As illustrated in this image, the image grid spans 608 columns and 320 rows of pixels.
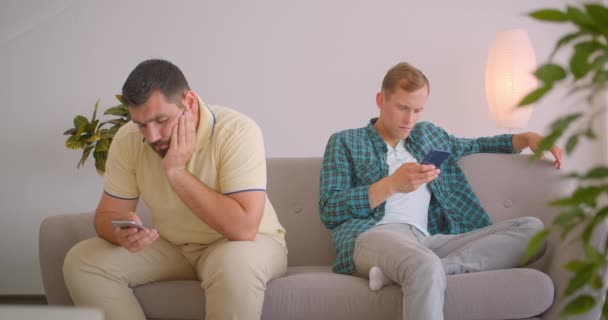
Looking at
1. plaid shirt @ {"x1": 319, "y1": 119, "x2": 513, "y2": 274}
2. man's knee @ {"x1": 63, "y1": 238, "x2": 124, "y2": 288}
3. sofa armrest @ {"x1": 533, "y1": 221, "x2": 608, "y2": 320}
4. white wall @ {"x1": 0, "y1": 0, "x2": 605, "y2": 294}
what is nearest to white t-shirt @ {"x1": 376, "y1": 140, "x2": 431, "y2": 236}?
plaid shirt @ {"x1": 319, "y1": 119, "x2": 513, "y2": 274}

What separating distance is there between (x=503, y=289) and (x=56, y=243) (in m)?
1.48

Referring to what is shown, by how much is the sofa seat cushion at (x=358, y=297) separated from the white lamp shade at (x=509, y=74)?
1.80 m

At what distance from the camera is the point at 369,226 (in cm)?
246

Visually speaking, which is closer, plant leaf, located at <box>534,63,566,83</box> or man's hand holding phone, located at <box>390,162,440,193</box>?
plant leaf, located at <box>534,63,566,83</box>

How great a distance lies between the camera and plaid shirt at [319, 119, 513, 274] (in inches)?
96.7

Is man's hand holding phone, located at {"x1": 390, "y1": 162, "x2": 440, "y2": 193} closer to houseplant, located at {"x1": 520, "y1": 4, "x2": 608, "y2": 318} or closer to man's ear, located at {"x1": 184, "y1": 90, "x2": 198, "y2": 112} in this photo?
man's ear, located at {"x1": 184, "y1": 90, "x2": 198, "y2": 112}

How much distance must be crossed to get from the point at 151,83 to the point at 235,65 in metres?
2.12

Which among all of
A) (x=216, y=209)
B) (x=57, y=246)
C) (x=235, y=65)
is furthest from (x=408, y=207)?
(x=235, y=65)

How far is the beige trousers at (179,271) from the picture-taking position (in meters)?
2.03

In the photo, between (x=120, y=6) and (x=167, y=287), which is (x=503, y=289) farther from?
(x=120, y=6)

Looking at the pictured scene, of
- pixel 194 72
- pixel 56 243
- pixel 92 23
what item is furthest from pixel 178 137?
pixel 92 23

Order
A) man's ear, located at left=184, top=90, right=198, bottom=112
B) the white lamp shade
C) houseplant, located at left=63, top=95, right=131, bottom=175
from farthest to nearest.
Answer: houseplant, located at left=63, top=95, right=131, bottom=175 → the white lamp shade → man's ear, located at left=184, top=90, right=198, bottom=112

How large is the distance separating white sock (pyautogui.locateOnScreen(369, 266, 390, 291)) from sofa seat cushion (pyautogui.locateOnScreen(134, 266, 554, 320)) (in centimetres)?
2

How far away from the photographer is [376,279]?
7.13 ft
